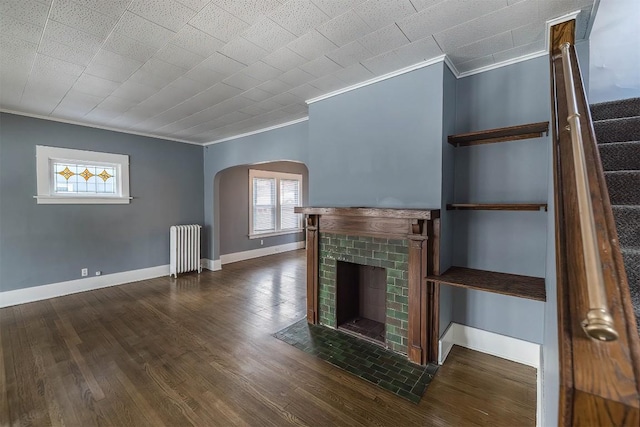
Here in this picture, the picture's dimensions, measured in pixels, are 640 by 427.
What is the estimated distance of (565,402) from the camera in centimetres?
60

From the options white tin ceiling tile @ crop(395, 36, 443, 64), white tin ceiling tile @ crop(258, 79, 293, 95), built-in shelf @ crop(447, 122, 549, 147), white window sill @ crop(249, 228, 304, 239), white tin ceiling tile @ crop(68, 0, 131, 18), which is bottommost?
white window sill @ crop(249, 228, 304, 239)

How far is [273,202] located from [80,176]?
13.2ft

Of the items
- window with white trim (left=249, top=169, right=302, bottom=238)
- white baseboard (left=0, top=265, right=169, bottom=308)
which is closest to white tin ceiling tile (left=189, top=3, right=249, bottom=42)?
white baseboard (left=0, top=265, right=169, bottom=308)

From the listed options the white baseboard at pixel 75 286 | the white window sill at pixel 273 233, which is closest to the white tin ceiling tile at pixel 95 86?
the white baseboard at pixel 75 286

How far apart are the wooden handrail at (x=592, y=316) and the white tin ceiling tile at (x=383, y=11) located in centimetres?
144

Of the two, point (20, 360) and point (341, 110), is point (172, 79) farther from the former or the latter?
point (20, 360)

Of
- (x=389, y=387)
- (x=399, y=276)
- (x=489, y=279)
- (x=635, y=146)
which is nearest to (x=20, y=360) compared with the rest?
(x=389, y=387)

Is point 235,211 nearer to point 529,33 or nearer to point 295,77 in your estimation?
point 295,77

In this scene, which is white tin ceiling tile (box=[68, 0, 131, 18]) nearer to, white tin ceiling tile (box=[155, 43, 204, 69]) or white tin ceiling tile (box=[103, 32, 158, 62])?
white tin ceiling tile (box=[103, 32, 158, 62])

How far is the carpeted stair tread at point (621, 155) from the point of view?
176cm

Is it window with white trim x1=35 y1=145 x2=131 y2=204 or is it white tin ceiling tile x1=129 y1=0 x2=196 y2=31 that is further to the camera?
window with white trim x1=35 y1=145 x2=131 y2=204

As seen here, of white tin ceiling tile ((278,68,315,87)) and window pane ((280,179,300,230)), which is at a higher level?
white tin ceiling tile ((278,68,315,87))

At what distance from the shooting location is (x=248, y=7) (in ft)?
5.98

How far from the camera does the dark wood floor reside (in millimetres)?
1926
